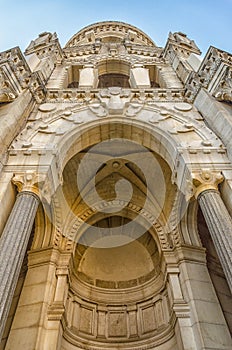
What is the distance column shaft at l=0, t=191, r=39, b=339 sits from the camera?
4.36m

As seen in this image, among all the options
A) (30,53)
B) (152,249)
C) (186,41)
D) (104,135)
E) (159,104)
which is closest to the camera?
(104,135)

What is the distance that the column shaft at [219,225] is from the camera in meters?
4.98

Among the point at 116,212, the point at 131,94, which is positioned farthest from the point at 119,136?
the point at 116,212

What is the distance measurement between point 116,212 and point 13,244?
633 cm

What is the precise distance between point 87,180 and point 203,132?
486 centimetres

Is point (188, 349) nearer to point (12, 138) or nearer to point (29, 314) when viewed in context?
point (29, 314)

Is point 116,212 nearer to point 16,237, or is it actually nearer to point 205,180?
point 205,180

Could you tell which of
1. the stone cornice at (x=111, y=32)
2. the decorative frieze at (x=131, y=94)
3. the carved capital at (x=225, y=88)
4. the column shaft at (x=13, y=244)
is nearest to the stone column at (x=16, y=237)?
the column shaft at (x=13, y=244)

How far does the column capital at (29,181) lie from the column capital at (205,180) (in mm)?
3544

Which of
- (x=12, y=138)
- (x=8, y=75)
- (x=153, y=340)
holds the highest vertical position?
(x=8, y=75)

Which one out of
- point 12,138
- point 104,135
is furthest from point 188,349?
point 12,138

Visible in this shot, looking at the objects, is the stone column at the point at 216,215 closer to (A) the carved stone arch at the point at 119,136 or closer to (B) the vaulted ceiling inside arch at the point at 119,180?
(A) the carved stone arch at the point at 119,136

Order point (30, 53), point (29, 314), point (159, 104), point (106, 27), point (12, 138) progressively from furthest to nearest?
point (106, 27)
point (30, 53)
point (159, 104)
point (12, 138)
point (29, 314)

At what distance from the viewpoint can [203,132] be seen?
26.0ft
